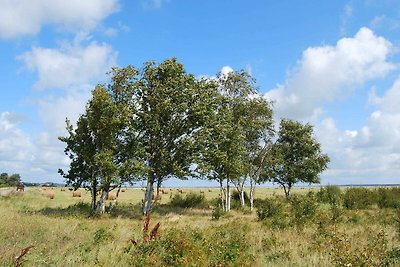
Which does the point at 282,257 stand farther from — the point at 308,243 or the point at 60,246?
the point at 60,246

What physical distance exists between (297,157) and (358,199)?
1146 centimetres

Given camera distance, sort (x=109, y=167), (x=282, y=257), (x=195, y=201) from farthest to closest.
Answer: (x=195, y=201), (x=109, y=167), (x=282, y=257)

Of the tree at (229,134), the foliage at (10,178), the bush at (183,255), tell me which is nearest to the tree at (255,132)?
the tree at (229,134)

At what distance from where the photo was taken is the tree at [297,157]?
2034 inches

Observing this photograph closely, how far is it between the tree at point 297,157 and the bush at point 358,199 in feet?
24.3

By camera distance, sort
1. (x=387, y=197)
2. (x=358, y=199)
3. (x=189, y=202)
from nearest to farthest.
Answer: (x=358, y=199)
(x=387, y=197)
(x=189, y=202)

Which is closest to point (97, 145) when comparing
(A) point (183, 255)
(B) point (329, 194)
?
(A) point (183, 255)

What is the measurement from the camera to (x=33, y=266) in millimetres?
9578

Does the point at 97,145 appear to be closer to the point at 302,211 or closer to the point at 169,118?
the point at 169,118

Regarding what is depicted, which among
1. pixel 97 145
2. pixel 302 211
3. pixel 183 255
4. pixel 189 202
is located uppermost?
pixel 97 145

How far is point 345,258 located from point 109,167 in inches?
852

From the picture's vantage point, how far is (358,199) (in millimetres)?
42531

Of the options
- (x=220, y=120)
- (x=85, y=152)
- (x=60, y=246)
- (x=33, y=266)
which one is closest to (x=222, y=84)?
(x=220, y=120)

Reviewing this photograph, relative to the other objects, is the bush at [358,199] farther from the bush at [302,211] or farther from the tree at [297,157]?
the bush at [302,211]
